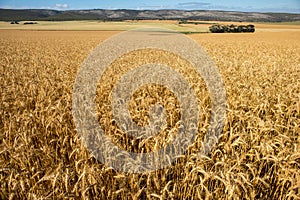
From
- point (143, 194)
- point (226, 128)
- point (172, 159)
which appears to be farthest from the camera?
point (226, 128)

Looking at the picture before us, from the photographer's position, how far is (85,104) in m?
5.18

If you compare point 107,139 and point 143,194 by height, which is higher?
point 107,139

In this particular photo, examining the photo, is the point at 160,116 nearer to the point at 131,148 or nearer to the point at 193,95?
the point at 131,148

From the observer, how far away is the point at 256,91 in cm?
614

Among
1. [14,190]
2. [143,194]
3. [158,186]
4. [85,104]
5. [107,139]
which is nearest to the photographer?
[14,190]

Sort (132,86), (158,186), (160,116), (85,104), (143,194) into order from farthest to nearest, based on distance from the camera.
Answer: (132,86)
(85,104)
(160,116)
(143,194)
(158,186)

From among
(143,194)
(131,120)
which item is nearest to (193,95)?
(131,120)

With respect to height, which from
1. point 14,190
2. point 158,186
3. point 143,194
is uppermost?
point 14,190

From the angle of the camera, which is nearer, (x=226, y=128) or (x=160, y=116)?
(x=226, y=128)

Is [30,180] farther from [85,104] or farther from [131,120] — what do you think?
[85,104]

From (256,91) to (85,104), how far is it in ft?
13.0

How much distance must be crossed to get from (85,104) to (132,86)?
2.11 m

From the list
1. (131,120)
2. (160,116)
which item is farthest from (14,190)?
(160,116)

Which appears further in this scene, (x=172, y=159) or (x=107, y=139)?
(x=107, y=139)
